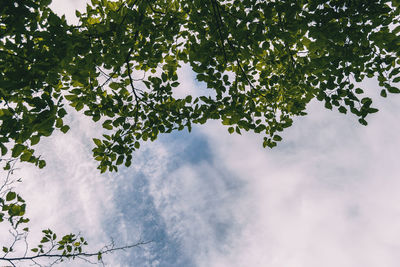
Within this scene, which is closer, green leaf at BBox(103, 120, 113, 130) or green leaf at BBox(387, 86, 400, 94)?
green leaf at BBox(387, 86, 400, 94)

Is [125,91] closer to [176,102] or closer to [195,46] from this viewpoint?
[176,102]

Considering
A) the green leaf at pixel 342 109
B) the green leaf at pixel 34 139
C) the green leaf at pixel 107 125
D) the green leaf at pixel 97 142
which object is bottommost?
the green leaf at pixel 342 109

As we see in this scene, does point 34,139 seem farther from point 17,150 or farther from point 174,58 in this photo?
point 174,58

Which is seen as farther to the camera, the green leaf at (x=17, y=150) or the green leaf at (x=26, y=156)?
the green leaf at (x=26, y=156)

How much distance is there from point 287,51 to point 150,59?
263cm

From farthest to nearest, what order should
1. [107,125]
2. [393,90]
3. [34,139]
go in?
[107,125] → [393,90] → [34,139]

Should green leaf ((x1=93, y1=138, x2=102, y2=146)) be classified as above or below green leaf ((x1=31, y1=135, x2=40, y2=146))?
above

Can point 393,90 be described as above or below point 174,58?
below

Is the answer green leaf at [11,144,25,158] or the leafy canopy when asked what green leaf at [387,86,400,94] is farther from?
green leaf at [11,144,25,158]

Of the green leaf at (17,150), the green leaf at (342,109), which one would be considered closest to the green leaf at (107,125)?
the green leaf at (17,150)

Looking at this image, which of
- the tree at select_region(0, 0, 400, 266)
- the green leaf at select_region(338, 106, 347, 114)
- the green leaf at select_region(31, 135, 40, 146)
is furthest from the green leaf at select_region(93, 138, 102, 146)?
the green leaf at select_region(338, 106, 347, 114)

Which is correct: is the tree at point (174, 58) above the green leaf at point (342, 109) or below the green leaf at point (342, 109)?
above

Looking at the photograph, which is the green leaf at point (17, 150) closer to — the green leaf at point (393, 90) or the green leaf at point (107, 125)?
the green leaf at point (107, 125)

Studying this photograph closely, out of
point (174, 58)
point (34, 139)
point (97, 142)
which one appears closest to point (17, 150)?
point (34, 139)
